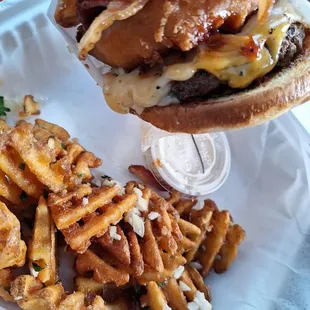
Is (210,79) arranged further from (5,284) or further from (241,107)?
(5,284)

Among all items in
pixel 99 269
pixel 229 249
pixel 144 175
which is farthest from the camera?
pixel 144 175

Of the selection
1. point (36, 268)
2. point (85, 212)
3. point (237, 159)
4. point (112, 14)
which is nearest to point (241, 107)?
point (112, 14)

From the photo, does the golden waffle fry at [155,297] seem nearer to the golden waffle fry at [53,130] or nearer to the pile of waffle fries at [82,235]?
the pile of waffle fries at [82,235]

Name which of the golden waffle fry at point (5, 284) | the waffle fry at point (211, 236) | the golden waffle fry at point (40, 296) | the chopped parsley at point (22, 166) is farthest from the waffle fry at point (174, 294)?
the chopped parsley at point (22, 166)

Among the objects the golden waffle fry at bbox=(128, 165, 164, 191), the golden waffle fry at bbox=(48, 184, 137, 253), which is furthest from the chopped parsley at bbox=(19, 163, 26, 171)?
the golden waffle fry at bbox=(128, 165, 164, 191)

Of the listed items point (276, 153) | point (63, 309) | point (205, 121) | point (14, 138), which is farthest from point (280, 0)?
point (63, 309)

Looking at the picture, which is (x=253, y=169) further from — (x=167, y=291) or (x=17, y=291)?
(x=17, y=291)
